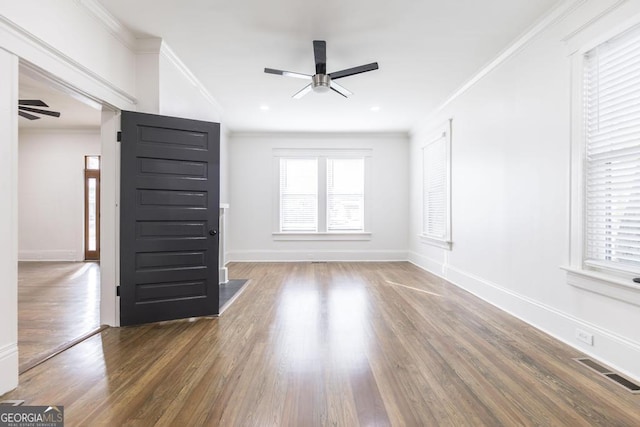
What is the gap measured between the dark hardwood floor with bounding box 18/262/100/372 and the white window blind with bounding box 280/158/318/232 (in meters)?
3.83

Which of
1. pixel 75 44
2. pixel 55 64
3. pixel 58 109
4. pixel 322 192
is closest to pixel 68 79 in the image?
pixel 55 64

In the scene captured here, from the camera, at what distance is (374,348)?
105 inches

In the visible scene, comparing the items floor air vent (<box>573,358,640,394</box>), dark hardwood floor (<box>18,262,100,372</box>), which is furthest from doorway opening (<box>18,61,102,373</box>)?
floor air vent (<box>573,358,640,394</box>)

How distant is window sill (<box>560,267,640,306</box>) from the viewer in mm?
2188

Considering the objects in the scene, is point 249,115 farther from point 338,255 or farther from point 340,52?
point 338,255

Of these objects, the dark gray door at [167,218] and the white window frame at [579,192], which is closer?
the white window frame at [579,192]

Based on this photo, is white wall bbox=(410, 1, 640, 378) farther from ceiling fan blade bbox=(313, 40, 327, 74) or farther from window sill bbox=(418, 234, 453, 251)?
ceiling fan blade bbox=(313, 40, 327, 74)

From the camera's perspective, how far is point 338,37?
3.36 meters

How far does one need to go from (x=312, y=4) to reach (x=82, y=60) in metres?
2.02

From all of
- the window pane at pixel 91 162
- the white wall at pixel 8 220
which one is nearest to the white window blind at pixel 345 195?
the window pane at pixel 91 162

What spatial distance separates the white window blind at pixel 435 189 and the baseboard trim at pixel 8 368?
522 cm

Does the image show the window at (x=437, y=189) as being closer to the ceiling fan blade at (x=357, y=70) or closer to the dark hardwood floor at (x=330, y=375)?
the dark hardwood floor at (x=330, y=375)

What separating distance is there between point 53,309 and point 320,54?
13.9ft

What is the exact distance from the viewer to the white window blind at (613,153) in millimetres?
2260
